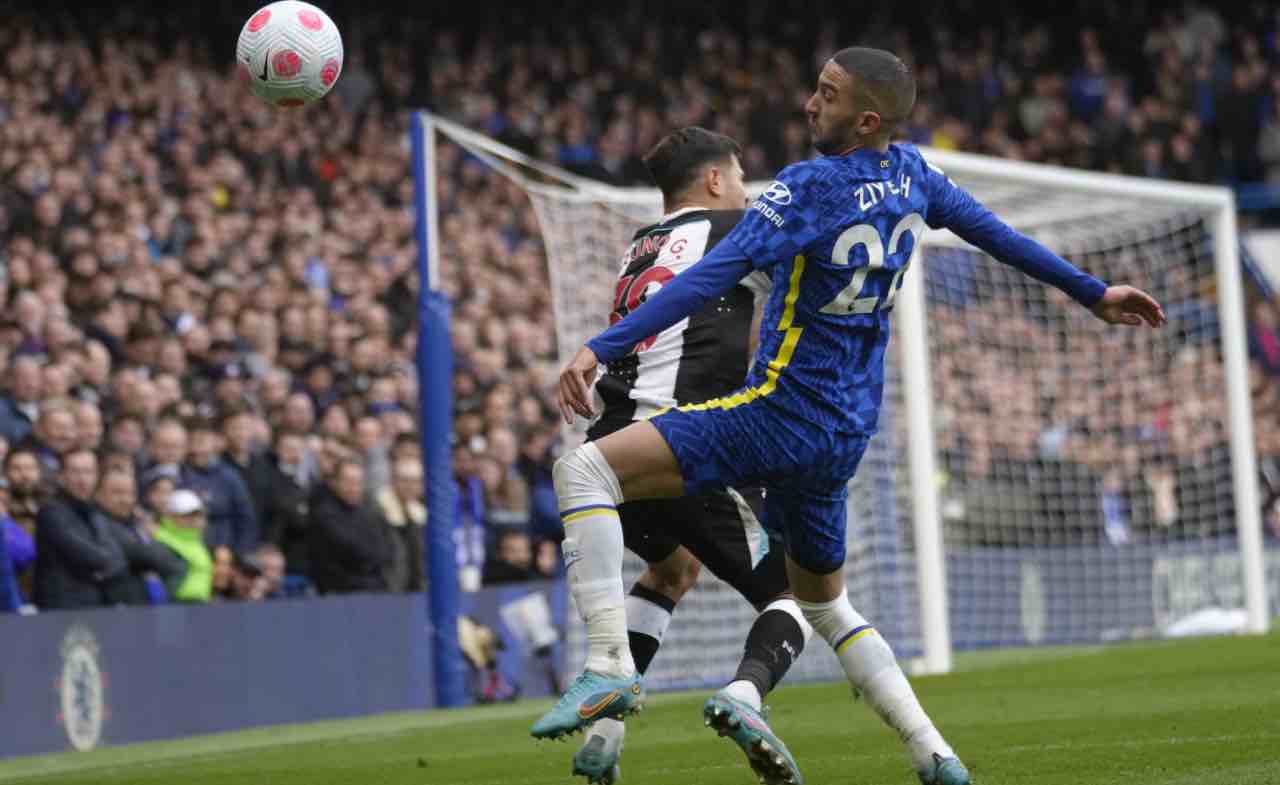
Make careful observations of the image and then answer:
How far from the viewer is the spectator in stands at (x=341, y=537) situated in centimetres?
1301

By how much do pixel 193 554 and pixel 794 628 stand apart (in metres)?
6.02

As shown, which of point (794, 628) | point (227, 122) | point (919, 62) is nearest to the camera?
point (794, 628)

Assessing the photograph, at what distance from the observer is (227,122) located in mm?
21094

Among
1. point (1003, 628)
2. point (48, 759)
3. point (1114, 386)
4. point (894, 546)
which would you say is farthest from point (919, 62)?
point (48, 759)

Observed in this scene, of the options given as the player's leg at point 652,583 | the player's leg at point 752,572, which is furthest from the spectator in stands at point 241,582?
the player's leg at point 752,572

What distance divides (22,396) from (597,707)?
7499 mm

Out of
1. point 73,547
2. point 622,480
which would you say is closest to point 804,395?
point 622,480

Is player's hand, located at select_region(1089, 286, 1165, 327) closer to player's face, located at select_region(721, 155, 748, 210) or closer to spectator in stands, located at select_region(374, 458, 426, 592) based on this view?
player's face, located at select_region(721, 155, 748, 210)

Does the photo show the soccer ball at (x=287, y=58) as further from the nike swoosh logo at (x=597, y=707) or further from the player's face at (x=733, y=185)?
the nike swoosh logo at (x=597, y=707)

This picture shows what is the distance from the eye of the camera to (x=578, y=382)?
5594 mm

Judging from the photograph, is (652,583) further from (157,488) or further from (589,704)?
(157,488)

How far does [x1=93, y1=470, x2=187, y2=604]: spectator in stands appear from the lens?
11.3 metres

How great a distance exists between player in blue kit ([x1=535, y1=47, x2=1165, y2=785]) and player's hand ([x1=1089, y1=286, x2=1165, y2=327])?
2cm

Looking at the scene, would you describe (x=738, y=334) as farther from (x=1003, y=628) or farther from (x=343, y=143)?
(x=343, y=143)
